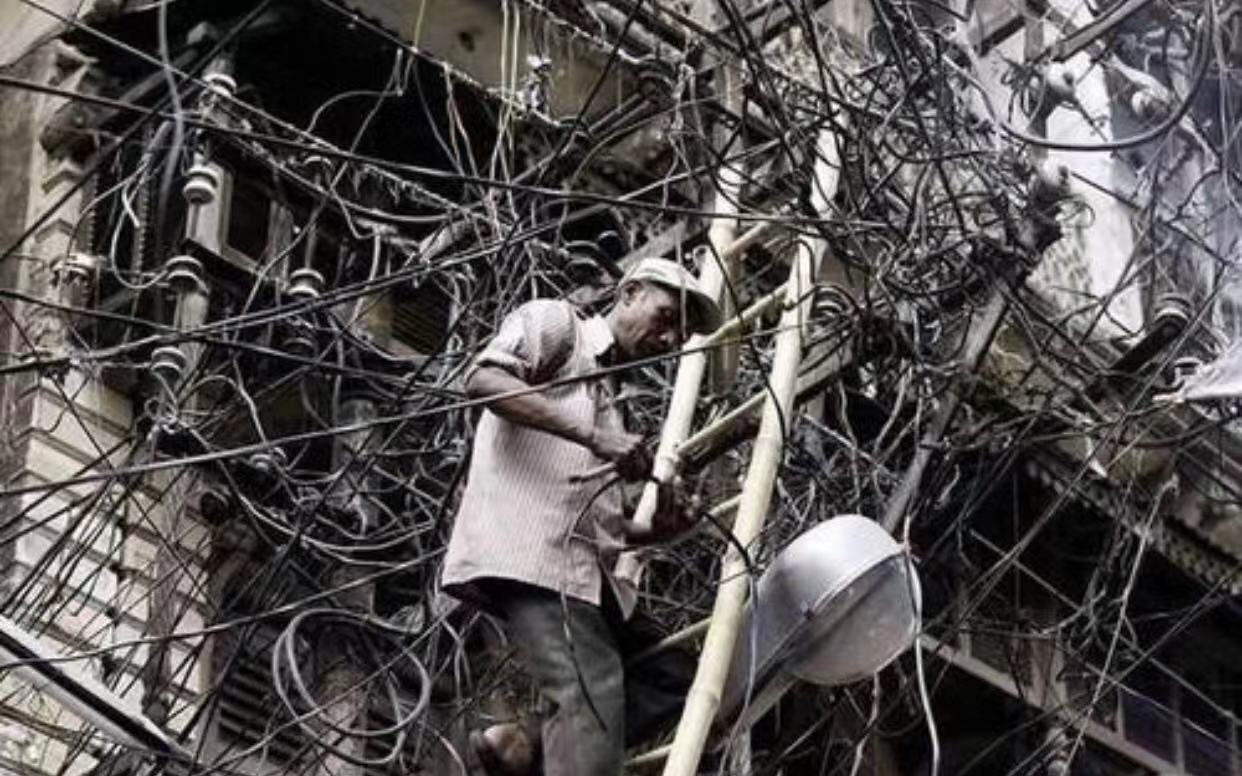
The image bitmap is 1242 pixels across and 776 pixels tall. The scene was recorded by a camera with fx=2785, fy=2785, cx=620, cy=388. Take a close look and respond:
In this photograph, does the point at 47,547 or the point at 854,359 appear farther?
the point at 47,547

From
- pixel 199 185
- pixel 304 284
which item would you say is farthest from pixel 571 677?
pixel 199 185

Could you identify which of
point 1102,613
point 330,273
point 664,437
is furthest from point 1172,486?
point 664,437

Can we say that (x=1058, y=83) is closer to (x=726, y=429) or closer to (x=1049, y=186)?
(x=1049, y=186)

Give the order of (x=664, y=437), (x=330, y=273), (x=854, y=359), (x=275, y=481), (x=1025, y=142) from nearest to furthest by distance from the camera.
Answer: (x=664, y=437) < (x=854, y=359) < (x=1025, y=142) < (x=275, y=481) < (x=330, y=273)

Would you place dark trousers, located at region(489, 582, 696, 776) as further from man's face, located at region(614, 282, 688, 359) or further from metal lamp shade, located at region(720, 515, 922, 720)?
man's face, located at region(614, 282, 688, 359)

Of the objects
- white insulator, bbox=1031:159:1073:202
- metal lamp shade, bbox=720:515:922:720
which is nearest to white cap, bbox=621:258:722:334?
metal lamp shade, bbox=720:515:922:720

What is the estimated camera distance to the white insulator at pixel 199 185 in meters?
11.0

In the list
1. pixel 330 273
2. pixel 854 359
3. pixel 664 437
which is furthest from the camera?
pixel 330 273

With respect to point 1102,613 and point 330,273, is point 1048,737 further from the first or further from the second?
point 330,273

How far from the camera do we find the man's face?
25.2 ft

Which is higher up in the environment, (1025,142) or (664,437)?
(1025,142)

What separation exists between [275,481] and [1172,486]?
396 cm

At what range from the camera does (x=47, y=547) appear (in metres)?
11.4

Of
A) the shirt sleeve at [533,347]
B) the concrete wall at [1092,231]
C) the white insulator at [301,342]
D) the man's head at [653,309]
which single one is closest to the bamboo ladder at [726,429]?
the man's head at [653,309]
